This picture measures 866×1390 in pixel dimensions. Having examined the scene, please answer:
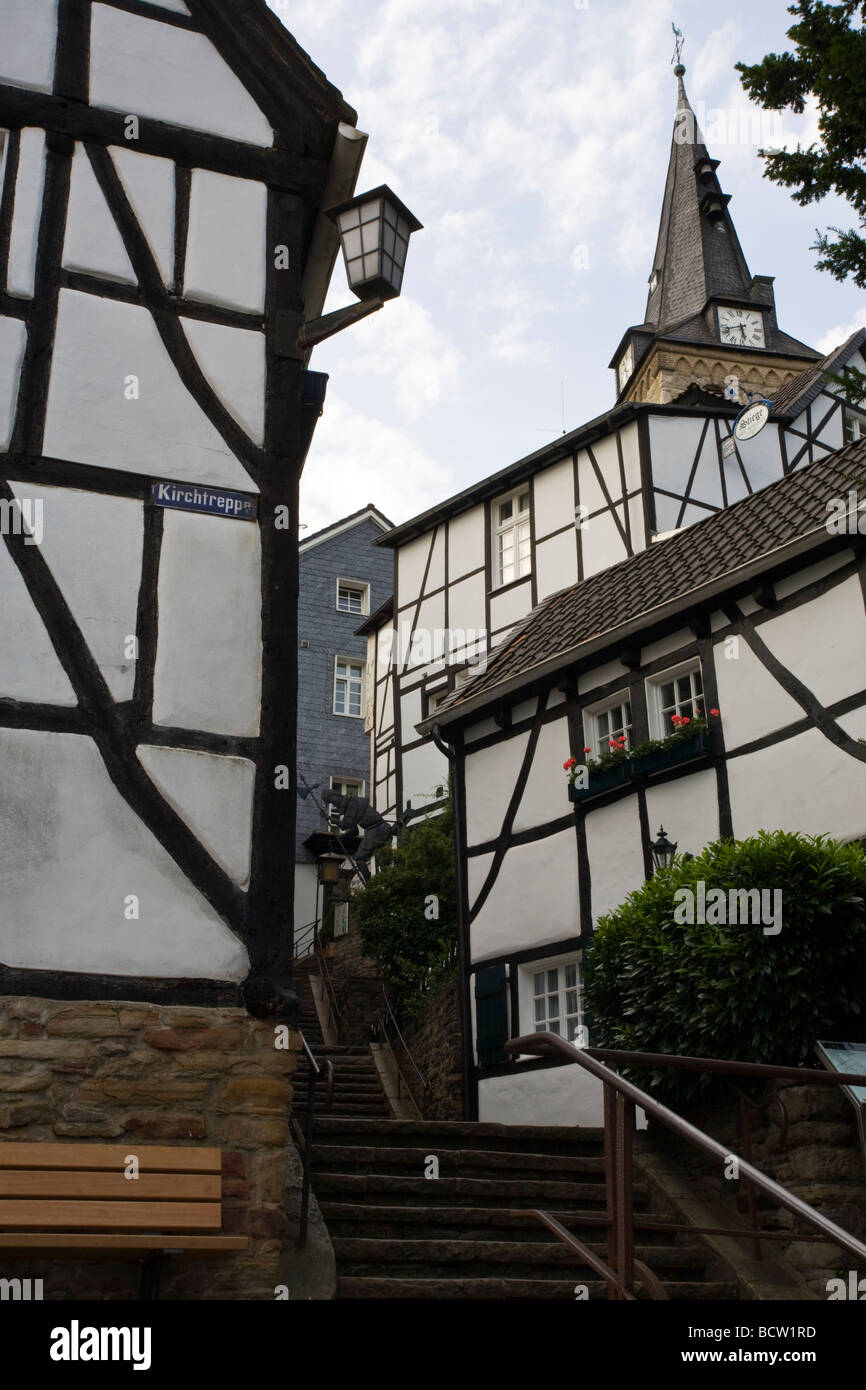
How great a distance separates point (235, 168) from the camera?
764 cm

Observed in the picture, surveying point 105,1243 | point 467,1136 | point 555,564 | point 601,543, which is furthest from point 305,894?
point 105,1243

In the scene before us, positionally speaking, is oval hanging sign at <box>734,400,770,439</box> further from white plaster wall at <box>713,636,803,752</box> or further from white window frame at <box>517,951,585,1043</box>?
white window frame at <box>517,951,585,1043</box>

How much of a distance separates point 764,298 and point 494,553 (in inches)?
537

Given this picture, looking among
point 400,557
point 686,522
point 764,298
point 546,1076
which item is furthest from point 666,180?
point 546,1076

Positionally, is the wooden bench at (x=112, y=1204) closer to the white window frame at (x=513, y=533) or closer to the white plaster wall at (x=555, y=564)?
the white plaster wall at (x=555, y=564)

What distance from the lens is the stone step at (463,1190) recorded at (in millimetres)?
7148

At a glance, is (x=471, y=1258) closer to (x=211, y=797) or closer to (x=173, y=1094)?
(x=173, y=1094)

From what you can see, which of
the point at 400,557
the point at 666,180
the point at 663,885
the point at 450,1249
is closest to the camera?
the point at 450,1249

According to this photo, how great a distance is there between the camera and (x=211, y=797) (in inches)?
256

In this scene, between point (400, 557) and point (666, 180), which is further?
point (666, 180)

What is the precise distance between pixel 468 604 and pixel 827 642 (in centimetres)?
1208

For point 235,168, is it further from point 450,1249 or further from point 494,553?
point 494,553

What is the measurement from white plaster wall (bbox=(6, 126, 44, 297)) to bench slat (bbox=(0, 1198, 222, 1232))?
4463 millimetres

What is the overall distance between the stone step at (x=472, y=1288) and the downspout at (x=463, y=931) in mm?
6135
